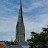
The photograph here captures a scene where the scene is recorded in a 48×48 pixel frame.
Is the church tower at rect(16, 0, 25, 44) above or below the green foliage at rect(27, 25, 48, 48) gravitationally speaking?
above

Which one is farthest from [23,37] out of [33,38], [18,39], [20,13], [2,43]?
[33,38]

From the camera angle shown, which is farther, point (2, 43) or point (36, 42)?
point (2, 43)

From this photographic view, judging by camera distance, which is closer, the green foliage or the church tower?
the green foliage

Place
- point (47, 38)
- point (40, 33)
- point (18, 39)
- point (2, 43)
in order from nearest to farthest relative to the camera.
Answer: point (47, 38) → point (40, 33) → point (2, 43) → point (18, 39)

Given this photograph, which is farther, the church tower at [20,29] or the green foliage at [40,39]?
the church tower at [20,29]

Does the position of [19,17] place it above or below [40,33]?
above

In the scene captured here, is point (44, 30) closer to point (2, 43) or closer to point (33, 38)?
point (33, 38)

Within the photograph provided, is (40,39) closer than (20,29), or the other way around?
(40,39)

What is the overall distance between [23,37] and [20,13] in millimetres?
13999

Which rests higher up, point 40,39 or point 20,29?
point 20,29

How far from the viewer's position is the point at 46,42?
4362 centimetres

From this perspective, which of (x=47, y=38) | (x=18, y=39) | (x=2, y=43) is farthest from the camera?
(x=18, y=39)

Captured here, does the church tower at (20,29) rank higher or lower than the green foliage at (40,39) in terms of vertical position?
higher

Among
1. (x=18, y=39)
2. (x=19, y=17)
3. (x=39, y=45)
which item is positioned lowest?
(x=39, y=45)
